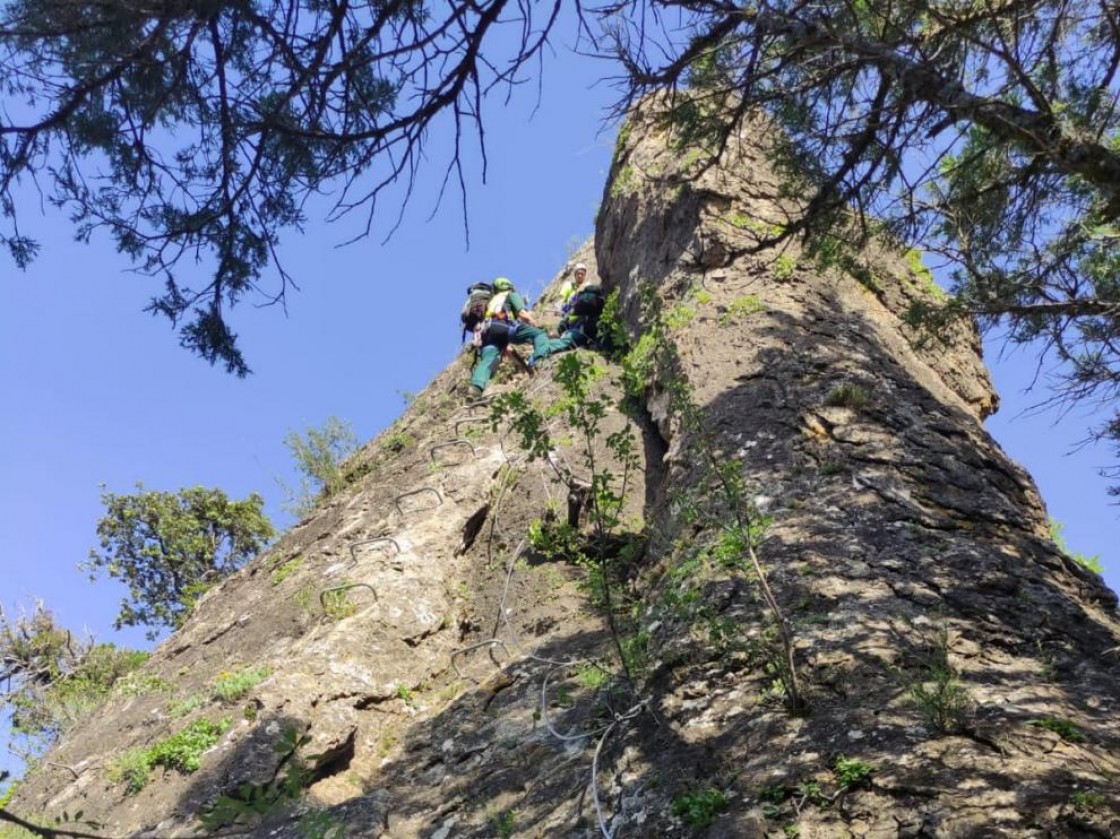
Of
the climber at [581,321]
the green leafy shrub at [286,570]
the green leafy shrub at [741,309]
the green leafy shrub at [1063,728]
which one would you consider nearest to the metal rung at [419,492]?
the green leafy shrub at [286,570]

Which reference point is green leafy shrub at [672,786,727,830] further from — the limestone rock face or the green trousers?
the green trousers

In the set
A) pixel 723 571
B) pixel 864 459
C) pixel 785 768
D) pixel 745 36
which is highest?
pixel 745 36

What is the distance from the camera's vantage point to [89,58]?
483cm

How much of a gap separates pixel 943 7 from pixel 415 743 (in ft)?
18.8

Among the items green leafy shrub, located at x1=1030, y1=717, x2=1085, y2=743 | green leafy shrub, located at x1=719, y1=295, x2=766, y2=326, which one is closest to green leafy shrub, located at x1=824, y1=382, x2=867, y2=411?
green leafy shrub, located at x1=719, y1=295, x2=766, y2=326

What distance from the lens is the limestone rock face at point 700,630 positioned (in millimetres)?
4137

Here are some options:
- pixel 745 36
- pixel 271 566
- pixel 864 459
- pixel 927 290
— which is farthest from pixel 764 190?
pixel 271 566

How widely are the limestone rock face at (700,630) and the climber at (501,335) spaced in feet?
4.03

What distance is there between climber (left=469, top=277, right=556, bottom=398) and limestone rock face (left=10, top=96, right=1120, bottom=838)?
4.03 feet

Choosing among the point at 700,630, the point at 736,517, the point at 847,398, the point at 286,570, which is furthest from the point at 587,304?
the point at 700,630

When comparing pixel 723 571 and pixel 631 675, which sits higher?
pixel 723 571

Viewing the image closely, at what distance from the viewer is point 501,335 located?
Answer: 42.3 feet

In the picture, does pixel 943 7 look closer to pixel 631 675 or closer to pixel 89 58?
pixel 631 675

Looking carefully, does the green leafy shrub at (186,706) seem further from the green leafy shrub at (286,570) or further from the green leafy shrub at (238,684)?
the green leafy shrub at (286,570)
